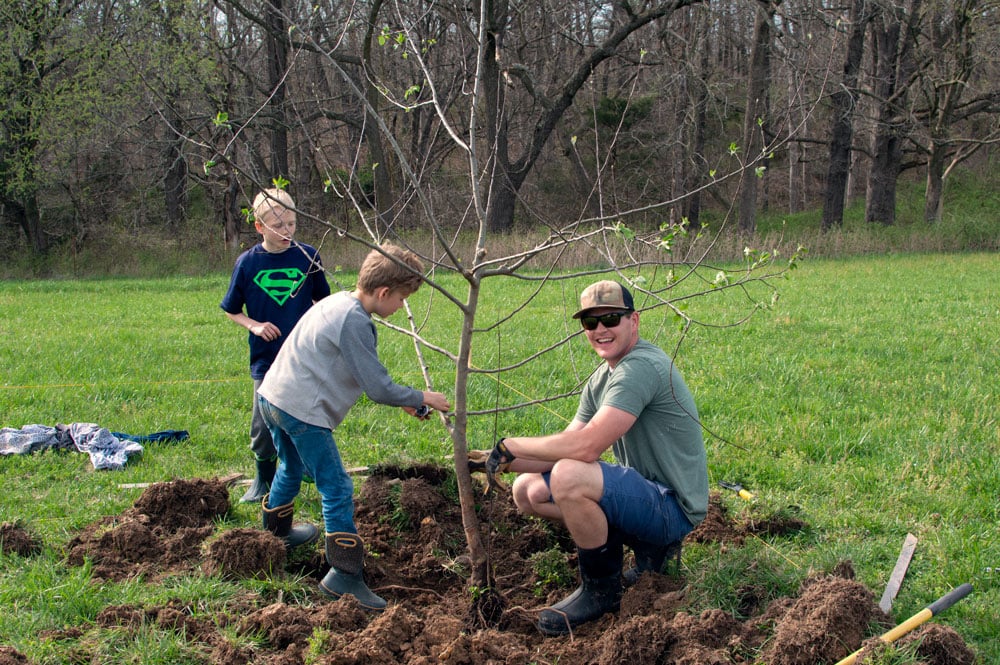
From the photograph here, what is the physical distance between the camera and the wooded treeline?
68.7 feet

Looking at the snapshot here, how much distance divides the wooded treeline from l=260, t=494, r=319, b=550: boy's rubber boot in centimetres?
1495

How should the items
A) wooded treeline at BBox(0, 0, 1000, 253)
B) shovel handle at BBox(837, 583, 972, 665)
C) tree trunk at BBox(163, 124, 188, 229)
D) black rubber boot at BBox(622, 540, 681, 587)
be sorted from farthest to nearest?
1. tree trunk at BBox(163, 124, 188, 229)
2. wooded treeline at BBox(0, 0, 1000, 253)
3. black rubber boot at BBox(622, 540, 681, 587)
4. shovel handle at BBox(837, 583, 972, 665)

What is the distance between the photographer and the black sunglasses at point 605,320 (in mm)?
3447

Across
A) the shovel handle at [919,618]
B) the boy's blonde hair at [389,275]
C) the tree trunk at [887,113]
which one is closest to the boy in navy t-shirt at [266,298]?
the boy's blonde hair at [389,275]

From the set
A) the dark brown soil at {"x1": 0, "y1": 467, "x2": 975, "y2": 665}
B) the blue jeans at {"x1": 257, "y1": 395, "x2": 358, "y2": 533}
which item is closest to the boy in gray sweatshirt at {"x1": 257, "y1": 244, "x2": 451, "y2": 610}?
the blue jeans at {"x1": 257, "y1": 395, "x2": 358, "y2": 533}

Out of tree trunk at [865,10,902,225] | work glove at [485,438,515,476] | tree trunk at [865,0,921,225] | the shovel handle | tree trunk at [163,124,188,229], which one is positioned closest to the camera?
the shovel handle

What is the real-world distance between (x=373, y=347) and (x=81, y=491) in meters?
2.38

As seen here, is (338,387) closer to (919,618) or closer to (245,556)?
(245,556)

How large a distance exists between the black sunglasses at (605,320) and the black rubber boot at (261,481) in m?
2.09

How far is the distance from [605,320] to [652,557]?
104cm

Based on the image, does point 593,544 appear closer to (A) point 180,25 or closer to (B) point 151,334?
(B) point 151,334

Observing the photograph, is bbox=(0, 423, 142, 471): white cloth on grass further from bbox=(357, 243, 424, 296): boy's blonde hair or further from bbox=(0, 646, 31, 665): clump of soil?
bbox=(357, 243, 424, 296): boy's blonde hair

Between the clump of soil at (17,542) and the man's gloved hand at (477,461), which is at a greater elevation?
the man's gloved hand at (477,461)

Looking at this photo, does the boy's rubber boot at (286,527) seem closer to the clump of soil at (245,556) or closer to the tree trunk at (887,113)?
the clump of soil at (245,556)
